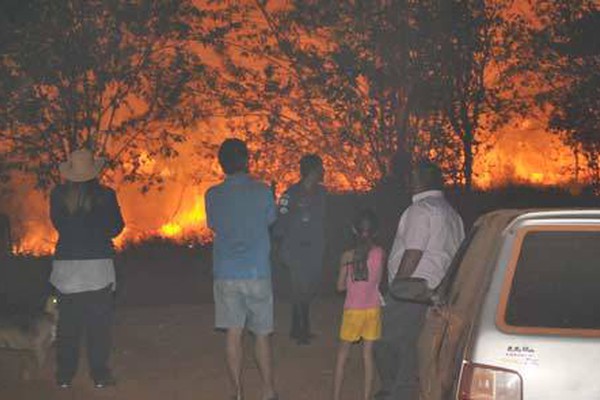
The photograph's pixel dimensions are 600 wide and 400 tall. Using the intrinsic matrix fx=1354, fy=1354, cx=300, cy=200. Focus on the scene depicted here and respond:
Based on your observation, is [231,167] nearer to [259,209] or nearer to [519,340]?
[259,209]

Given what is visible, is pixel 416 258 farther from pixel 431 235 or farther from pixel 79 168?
pixel 79 168

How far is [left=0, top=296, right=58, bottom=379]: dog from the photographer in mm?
10367

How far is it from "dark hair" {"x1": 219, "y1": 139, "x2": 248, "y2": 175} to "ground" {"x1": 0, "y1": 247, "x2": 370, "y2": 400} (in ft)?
5.92

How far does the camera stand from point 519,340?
4641 millimetres

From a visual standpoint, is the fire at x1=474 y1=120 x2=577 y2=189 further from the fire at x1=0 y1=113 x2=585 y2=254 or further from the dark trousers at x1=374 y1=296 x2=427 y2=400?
the dark trousers at x1=374 y1=296 x2=427 y2=400

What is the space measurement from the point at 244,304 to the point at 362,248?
→ 896mm

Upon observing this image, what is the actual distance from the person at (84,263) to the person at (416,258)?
7.83ft

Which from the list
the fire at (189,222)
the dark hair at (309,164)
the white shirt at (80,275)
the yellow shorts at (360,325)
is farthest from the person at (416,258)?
the fire at (189,222)

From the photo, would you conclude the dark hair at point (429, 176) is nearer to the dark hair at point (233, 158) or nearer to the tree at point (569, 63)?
the dark hair at point (233, 158)

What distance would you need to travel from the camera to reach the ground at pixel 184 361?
10008mm

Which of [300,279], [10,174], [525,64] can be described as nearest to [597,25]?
[525,64]

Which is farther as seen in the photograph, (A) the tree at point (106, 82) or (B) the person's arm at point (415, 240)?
(A) the tree at point (106, 82)

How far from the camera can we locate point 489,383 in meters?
4.64

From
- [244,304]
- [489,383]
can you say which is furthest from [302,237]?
[489,383]
